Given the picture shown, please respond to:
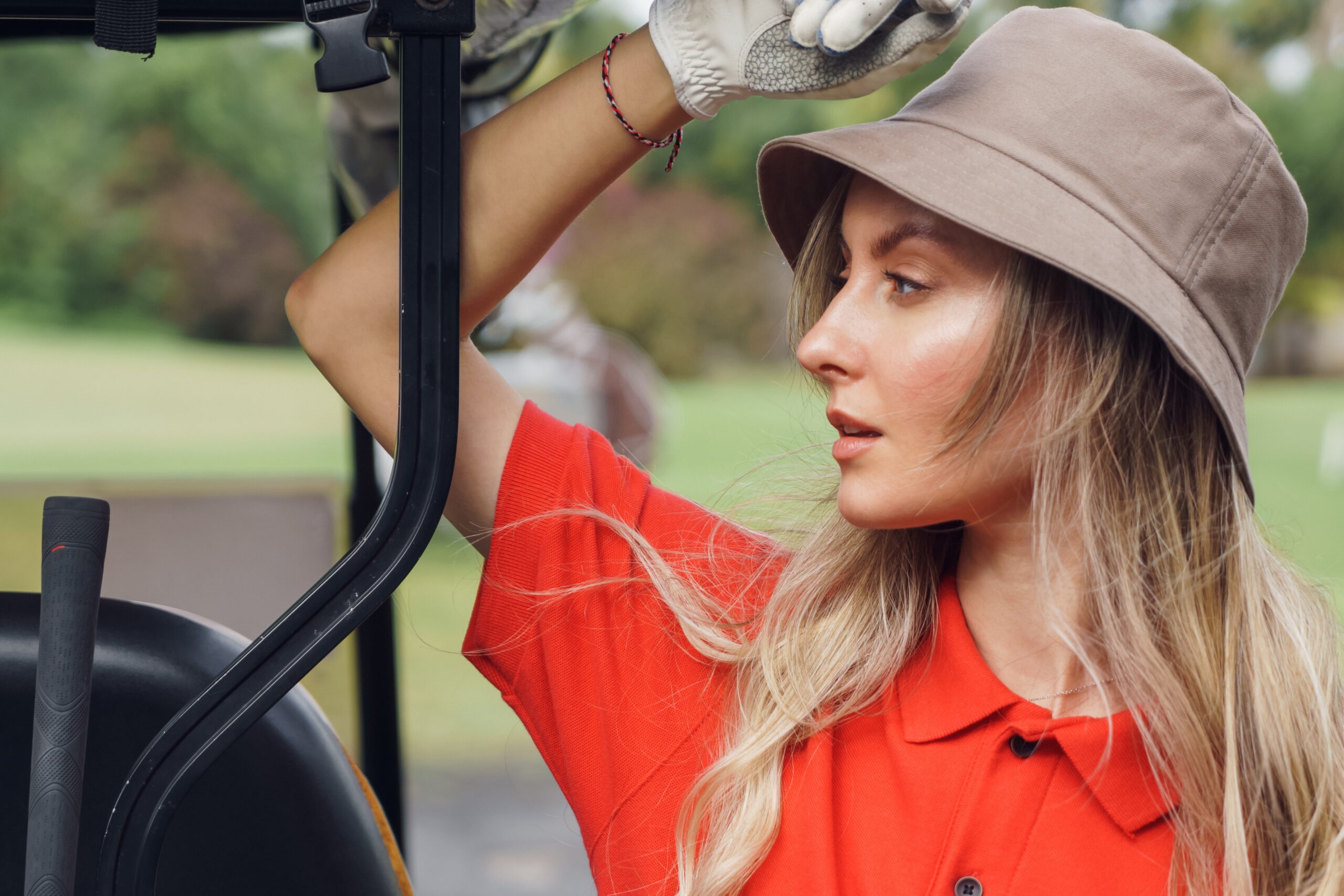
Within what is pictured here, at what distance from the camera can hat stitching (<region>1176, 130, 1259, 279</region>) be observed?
40.1 inches

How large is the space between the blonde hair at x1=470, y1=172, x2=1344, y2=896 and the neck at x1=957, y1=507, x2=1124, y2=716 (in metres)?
0.02

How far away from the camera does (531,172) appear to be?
1.05m

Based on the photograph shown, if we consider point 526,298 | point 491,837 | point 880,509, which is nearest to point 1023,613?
point 880,509

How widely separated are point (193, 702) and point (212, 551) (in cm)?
120

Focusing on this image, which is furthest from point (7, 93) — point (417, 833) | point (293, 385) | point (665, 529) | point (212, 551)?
point (665, 529)

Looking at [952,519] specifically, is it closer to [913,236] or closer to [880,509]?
[880,509]

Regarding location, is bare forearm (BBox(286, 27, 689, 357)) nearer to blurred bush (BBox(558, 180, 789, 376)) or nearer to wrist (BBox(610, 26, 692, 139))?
wrist (BBox(610, 26, 692, 139))

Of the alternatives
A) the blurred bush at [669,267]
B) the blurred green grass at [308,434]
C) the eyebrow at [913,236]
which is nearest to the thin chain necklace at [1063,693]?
the eyebrow at [913,236]

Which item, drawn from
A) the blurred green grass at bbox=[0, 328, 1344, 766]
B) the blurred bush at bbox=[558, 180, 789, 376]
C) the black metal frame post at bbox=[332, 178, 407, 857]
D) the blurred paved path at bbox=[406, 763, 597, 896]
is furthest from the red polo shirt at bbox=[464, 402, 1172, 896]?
the blurred bush at bbox=[558, 180, 789, 376]

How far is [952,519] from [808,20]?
0.47 meters

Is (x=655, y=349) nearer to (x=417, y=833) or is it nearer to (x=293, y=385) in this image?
(x=293, y=385)

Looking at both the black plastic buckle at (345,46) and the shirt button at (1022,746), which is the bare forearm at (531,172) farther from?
the shirt button at (1022,746)

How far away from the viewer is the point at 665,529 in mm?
1259

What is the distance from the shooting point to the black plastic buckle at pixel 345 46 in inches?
34.2
